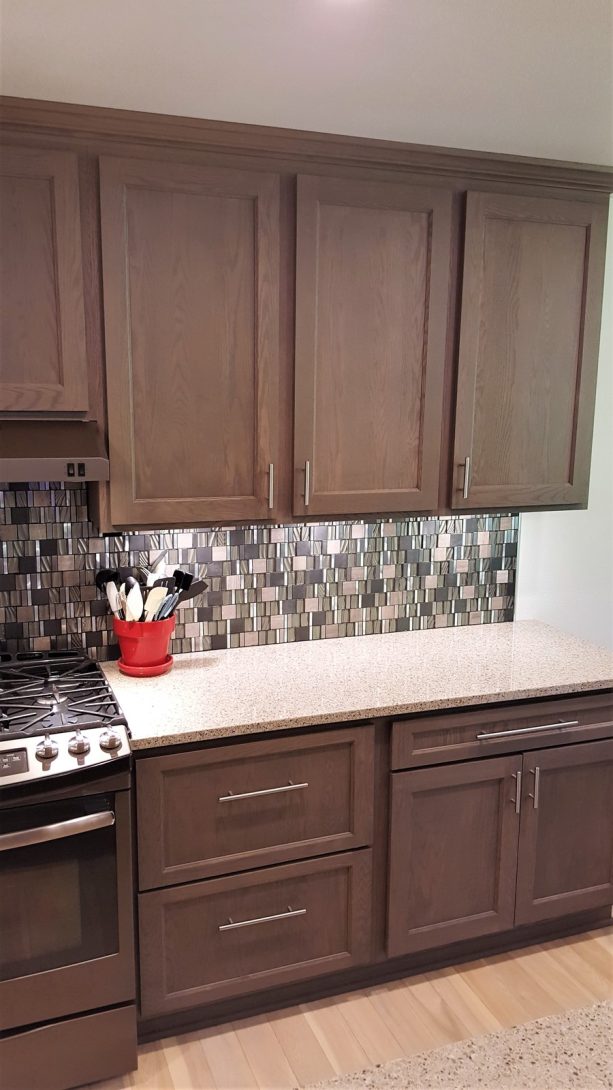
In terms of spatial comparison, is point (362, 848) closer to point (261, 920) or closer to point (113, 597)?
point (261, 920)

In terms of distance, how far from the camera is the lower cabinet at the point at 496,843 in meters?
2.26

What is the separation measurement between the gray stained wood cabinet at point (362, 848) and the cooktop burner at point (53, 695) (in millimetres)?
193

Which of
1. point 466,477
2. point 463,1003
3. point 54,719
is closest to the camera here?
point 54,719

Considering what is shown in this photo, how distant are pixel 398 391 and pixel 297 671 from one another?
912 mm

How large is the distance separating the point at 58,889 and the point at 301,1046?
82cm

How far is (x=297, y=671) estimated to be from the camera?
2426mm

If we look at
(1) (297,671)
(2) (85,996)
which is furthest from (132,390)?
(2) (85,996)

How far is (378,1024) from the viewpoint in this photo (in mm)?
2193

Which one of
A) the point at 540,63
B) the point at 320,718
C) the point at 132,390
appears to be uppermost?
the point at 540,63

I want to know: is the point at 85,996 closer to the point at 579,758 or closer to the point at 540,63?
the point at 579,758

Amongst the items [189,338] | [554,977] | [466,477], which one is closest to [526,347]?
[466,477]

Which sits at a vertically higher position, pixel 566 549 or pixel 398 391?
pixel 398 391

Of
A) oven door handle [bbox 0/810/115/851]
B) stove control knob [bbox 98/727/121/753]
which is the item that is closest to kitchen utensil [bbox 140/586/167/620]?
stove control knob [bbox 98/727/121/753]

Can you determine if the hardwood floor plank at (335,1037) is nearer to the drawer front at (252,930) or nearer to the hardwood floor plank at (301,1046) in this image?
the hardwood floor plank at (301,1046)
